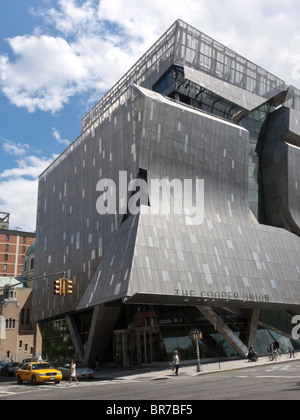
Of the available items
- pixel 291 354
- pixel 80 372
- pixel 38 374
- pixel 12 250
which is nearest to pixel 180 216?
pixel 80 372

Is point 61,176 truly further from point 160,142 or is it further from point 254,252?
point 254,252

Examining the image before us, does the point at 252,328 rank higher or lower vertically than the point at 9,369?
higher

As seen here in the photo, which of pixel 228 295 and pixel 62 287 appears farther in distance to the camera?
pixel 228 295

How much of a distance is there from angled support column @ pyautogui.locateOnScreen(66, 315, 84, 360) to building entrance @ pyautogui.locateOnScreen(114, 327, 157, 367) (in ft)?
24.1

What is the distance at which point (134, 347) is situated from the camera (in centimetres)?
4528

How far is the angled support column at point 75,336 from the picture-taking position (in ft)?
173

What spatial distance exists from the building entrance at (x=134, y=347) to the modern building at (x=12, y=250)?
302ft

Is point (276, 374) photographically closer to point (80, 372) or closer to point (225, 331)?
point (225, 331)

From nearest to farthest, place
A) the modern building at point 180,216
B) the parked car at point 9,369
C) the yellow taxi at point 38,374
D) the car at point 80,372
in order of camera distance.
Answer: the yellow taxi at point 38,374 < the car at point 80,372 < the modern building at point 180,216 < the parked car at point 9,369

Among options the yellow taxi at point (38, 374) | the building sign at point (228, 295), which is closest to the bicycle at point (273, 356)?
the building sign at point (228, 295)

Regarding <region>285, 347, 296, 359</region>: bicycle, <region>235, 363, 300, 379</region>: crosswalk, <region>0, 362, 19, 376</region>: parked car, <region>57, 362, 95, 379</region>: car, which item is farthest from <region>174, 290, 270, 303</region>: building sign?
<region>0, 362, 19, 376</region>: parked car

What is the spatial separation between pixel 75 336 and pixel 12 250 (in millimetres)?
87418

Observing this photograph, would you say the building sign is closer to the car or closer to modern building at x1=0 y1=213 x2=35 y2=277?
the car

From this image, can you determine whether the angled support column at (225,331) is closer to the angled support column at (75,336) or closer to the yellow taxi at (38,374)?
the yellow taxi at (38,374)
